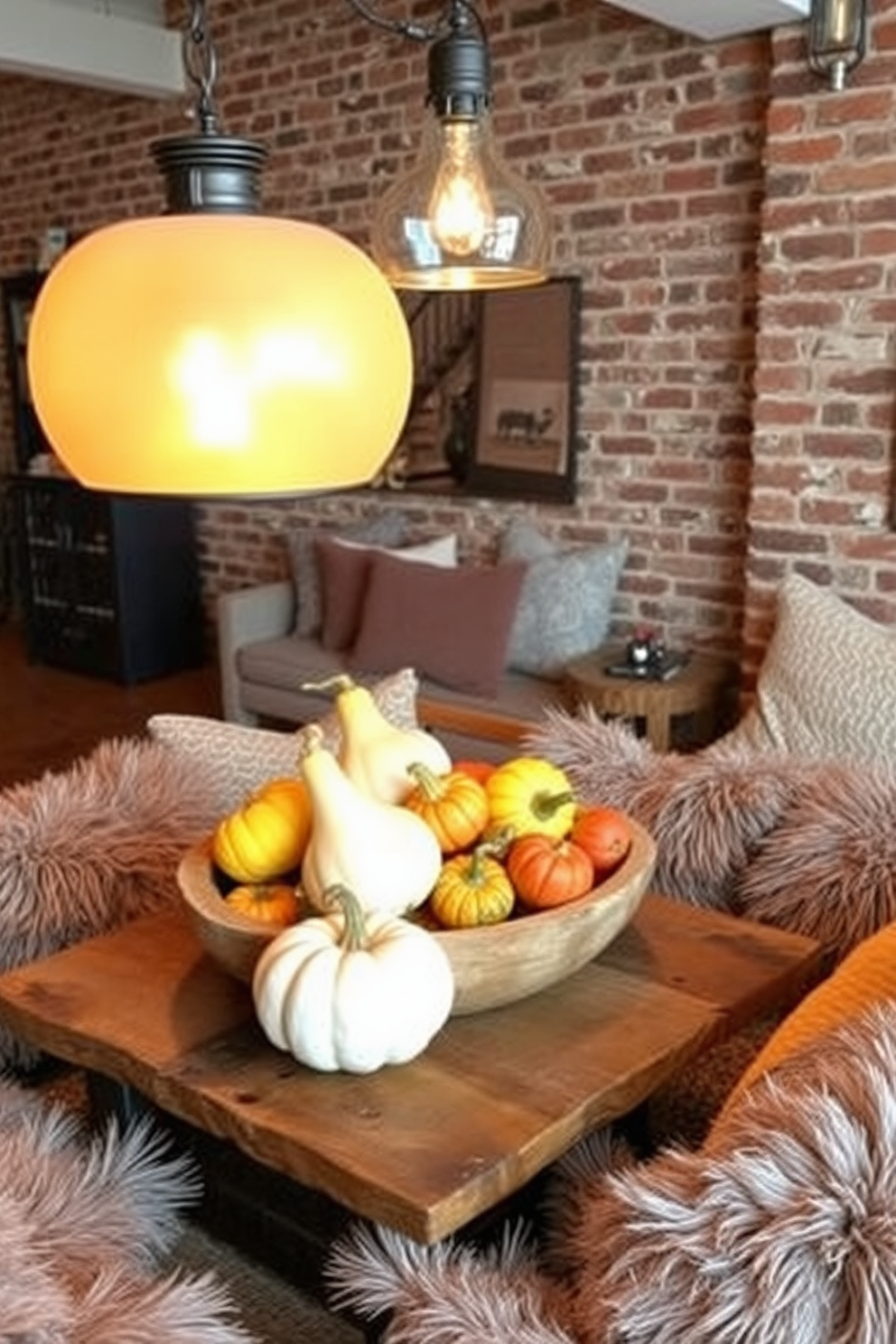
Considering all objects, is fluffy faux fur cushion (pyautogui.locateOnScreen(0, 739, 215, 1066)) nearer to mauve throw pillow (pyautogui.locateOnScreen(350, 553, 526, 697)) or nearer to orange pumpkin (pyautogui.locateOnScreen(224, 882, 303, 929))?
orange pumpkin (pyautogui.locateOnScreen(224, 882, 303, 929))

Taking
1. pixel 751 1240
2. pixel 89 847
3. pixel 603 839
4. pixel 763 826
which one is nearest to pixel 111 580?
pixel 89 847

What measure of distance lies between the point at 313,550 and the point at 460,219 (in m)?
2.64

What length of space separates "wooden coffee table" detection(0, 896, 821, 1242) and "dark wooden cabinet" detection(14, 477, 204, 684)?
148 inches

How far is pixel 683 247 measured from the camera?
3.63 meters

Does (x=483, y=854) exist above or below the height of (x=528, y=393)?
below

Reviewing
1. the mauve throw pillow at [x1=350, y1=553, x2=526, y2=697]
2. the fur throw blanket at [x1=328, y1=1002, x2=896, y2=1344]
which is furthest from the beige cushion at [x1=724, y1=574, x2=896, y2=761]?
the fur throw blanket at [x1=328, y1=1002, x2=896, y2=1344]

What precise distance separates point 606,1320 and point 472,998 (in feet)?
1.39

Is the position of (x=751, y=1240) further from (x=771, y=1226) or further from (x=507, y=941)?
(x=507, y=941)

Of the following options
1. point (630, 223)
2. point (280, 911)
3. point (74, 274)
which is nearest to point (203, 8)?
point (74, 274)

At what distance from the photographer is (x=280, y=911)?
4.89 ft

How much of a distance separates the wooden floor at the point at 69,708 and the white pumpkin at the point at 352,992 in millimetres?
3180

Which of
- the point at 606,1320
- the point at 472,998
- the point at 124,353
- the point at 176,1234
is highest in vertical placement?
the point at 124,353

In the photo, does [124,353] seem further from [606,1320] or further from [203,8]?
[606,1320]

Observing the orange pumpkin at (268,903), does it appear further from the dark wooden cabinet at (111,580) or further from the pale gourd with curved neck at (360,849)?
the dark wooden cabinet at (111,580)
